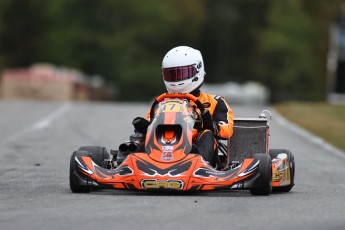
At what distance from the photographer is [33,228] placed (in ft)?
32.2

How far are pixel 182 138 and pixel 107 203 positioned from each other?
147 centimetres

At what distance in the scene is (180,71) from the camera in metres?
13.8

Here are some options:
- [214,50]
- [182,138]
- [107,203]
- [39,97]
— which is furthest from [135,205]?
[214,50]

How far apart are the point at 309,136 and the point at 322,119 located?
603 centimetres

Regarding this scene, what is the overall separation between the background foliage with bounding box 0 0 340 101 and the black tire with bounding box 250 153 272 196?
2833 inches

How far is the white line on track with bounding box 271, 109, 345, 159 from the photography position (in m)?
21.3

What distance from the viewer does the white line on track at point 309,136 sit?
21303 millimetres

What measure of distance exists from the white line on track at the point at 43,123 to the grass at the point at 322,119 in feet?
17.5

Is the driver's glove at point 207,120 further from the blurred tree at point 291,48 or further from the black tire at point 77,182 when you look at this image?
the blurred tree at point 291,48

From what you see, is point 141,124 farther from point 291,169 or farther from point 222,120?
point 291,169

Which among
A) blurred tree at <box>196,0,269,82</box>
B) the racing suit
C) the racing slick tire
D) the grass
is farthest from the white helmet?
blurred tree at <box>196,0,269,82</box>

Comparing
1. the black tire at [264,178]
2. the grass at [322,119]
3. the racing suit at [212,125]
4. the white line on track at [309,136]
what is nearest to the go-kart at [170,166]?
the black tire at [264,178]

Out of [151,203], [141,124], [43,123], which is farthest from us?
[43,123]

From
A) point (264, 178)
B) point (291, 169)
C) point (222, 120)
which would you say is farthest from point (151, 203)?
point (291, 169)
